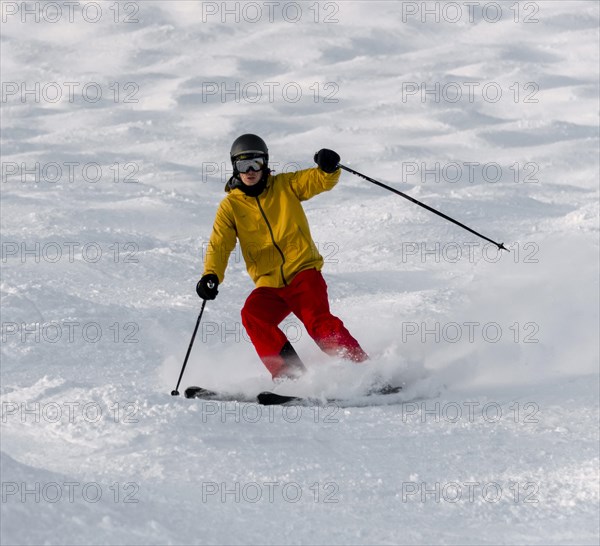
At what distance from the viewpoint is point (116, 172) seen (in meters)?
13.9

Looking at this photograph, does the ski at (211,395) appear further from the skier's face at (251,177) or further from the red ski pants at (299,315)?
the skier's face at (251,177)

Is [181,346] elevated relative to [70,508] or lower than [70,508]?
lower

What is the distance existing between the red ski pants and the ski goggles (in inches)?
27.1

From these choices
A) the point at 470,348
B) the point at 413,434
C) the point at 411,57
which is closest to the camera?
the point at 413,434

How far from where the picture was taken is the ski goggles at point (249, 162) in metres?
5.07

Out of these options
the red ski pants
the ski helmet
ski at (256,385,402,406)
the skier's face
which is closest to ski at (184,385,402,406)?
ski at (256,385,402,406)

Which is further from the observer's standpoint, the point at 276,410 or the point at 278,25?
the point at 278,25

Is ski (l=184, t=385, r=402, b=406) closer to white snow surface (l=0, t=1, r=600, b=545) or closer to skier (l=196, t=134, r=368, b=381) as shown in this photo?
Result: white snow surface (l=0, t=1, r=600, b=545)

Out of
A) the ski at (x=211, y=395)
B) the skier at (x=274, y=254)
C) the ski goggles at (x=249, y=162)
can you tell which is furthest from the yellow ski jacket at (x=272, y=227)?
the ski at (x=211, y=395)

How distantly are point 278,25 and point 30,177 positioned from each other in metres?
12.7

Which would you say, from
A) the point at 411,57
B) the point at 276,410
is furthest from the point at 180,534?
the point at 411,57

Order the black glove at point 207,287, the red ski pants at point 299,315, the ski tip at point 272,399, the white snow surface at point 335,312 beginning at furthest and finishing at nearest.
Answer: the red ski pants at point 299,315 → the black glove at point 207,287 → the ski tip at point 272,399 → the white snow surface at point 335,312

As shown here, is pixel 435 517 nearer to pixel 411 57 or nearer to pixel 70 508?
pixel 70 508

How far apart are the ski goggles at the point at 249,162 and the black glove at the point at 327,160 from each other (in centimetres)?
35
